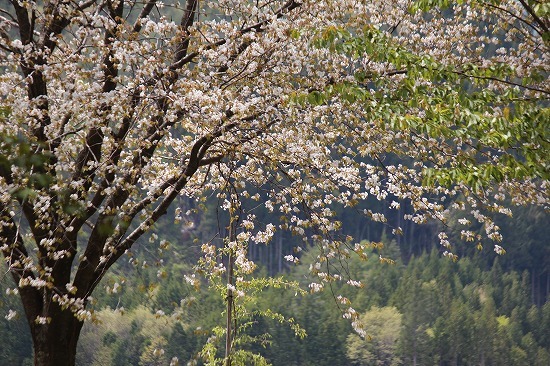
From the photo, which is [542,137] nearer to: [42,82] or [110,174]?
[110,174]

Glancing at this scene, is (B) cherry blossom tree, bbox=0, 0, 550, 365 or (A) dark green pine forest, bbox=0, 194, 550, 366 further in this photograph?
(A) dark green pine forest, bbox=0, 194, 550, 366

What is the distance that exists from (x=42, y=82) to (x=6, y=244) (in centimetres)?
159

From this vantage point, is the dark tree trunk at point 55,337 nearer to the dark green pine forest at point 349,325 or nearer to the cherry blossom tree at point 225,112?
the cherry blossom tree at point 225,112

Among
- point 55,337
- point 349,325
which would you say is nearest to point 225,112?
point 55,337

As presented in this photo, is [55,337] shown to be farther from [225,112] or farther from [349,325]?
[349,325]

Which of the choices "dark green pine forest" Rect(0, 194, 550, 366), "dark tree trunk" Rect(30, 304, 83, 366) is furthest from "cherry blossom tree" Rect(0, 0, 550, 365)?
"dark green pine forest" Rect(0, 194, 550, 366)

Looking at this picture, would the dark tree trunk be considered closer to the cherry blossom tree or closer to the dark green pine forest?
the cherry blossom tree

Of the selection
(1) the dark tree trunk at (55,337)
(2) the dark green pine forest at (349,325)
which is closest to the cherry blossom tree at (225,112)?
(1) the dark tree trunk at (55,337)

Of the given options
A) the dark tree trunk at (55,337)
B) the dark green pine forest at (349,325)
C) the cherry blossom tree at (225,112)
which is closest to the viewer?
the cherry blossom tree at (225,112)

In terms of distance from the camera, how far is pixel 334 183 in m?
9.53

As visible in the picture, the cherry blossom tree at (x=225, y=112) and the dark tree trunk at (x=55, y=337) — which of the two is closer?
the cherry blossom tree at (x=225, y=112)

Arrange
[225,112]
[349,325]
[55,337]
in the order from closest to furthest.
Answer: [55,337] → [225,112] → [349,325]

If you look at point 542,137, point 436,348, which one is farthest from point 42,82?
point 436,348

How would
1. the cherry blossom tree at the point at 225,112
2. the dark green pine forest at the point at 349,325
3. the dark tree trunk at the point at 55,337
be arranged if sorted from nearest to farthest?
the cherry blossom tree at the point at 225,112 → the dark tree trunk at the point at 55,337 → the dark green pine forest at the point at 349,325
